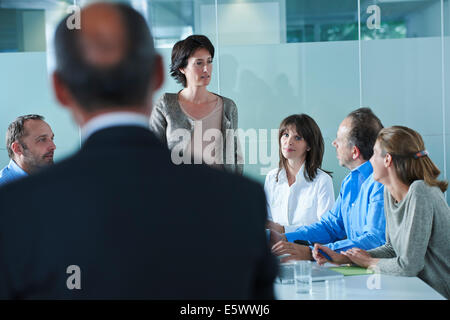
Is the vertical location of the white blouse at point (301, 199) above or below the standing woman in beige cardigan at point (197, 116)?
below

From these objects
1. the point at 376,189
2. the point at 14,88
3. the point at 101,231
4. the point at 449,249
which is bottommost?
the point at 449,249

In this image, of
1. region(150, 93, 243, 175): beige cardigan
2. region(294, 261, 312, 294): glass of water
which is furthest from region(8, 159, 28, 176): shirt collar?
region(294, 261, 312, 294): glass of water

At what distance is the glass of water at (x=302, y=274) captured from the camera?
2162 millimetres

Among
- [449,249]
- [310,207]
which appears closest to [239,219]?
[449,249]

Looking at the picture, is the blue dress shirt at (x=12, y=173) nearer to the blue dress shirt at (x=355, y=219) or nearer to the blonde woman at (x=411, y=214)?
the blue dress shirt at (x=355, y=219)

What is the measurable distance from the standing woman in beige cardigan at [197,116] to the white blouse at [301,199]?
329 millimetres

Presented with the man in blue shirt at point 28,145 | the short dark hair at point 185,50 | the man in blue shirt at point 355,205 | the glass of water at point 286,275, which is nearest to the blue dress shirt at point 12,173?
the man in blue shirt at point 28,145

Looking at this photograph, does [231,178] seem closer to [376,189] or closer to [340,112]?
[376,189]

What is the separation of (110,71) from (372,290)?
1508mm

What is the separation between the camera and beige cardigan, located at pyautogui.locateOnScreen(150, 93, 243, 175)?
351 centimetres

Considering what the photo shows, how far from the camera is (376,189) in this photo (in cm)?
287

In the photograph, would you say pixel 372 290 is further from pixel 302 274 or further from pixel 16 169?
pixel 16 169

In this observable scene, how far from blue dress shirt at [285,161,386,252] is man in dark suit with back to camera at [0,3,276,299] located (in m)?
2.02

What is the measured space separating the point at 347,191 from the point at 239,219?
2392 millimetres
